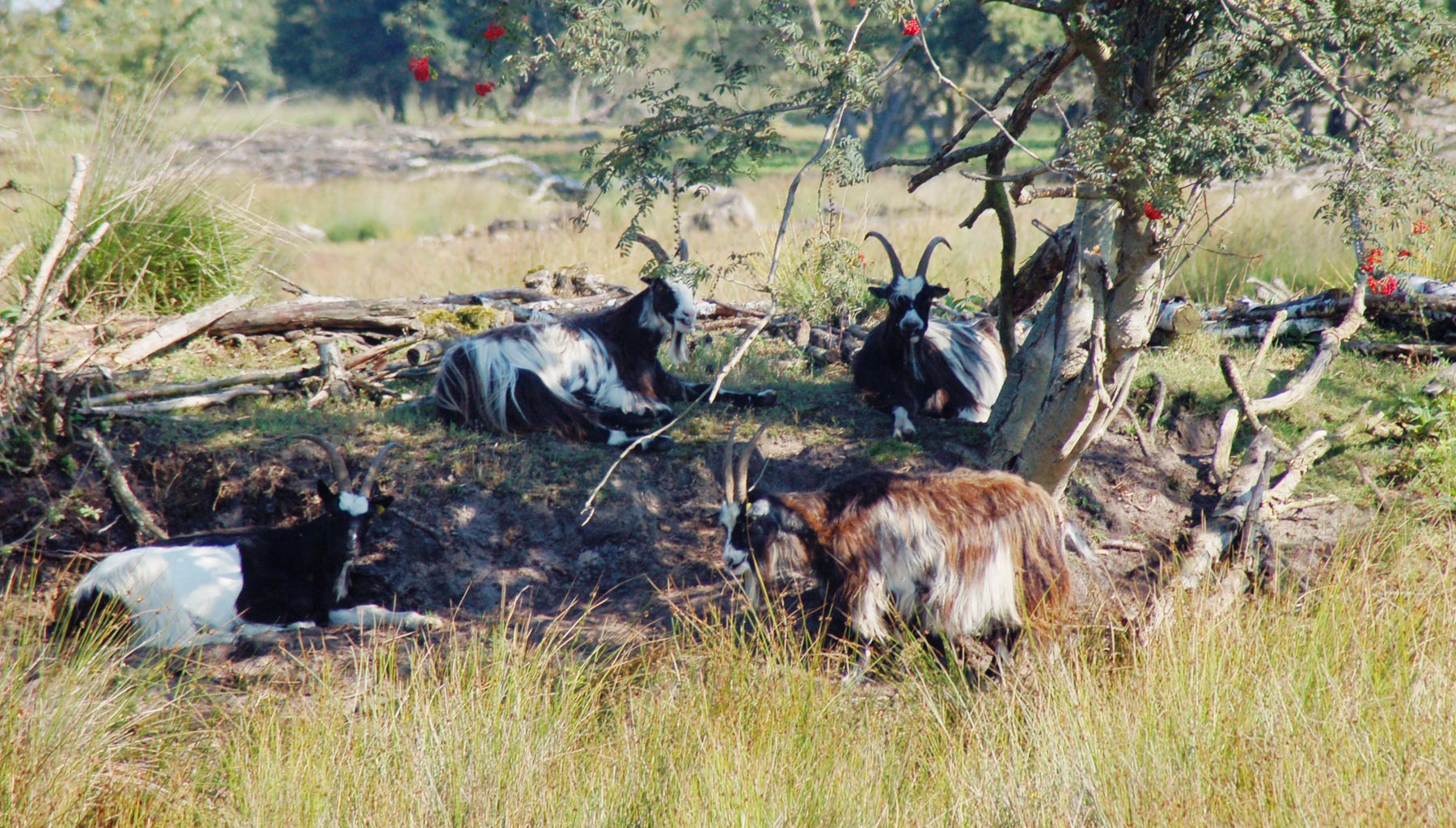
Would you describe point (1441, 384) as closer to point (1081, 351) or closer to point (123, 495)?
point (1081, 351)

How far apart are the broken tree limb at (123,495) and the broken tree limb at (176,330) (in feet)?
5.56

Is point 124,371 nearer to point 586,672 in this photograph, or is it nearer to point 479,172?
point 586,672

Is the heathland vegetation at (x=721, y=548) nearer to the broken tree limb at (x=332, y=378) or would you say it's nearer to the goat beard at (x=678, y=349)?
the broken tree limb at (x=332, y=378)

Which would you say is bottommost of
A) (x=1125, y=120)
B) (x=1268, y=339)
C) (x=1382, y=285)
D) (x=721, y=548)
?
(x=721, y=548)

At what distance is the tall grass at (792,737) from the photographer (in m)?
3.65

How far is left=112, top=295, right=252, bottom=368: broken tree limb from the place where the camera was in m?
→ 7.64

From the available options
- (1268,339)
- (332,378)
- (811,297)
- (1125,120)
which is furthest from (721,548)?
(811,297)

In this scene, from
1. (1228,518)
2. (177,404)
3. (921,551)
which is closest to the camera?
(921,551)

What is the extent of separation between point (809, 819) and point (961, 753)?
65cm

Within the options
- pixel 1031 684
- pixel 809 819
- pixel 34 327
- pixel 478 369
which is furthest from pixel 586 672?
pixel 34 327

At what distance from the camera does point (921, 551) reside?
15.4ft

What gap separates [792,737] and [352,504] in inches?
104

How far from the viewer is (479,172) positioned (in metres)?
29.4

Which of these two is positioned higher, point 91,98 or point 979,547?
point 91,98
